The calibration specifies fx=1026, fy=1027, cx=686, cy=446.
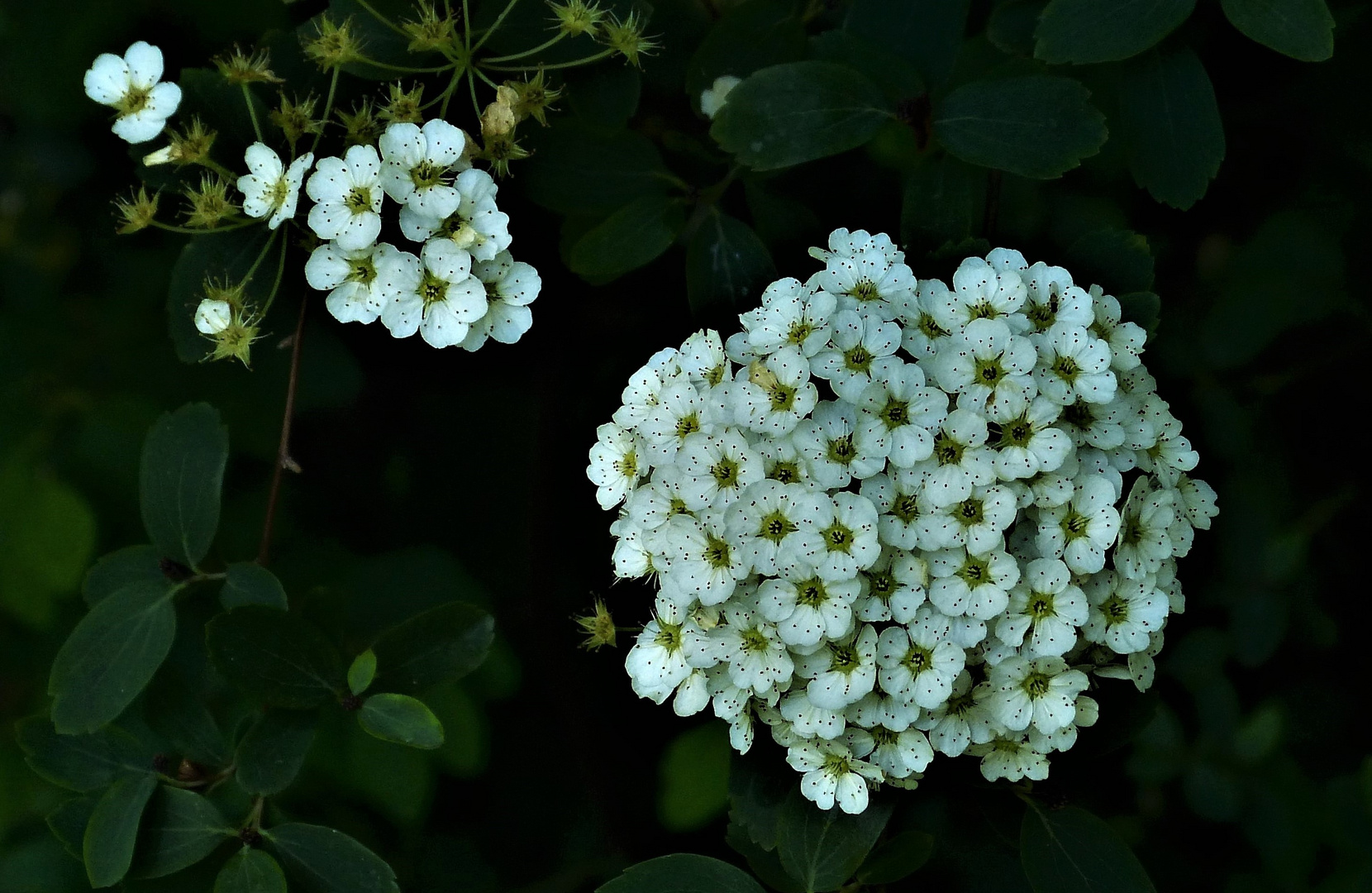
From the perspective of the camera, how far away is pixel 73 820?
1.53 m

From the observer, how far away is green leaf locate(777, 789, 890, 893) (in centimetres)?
132

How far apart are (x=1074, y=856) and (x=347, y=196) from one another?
130 cm

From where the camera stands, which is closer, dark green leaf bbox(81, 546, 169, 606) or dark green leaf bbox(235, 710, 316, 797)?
dark green leaf bbox(235, 710, 316, 797)

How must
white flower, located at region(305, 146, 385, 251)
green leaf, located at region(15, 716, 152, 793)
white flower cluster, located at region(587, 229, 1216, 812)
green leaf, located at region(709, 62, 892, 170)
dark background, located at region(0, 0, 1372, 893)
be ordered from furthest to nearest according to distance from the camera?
dark background, located at region(0, 0, 1372, 893)
green leaf, located at region(15, 716, 152, 793)
green leaf, located at region(709, 62, 892, 170)
white flower, located at region(305, 146, 385, 251)
white flower cluster, located at region(587, 229, 1216, 812)

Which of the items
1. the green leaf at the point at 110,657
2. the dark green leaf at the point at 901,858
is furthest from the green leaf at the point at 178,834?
the dark green leaf at the point at 901,858

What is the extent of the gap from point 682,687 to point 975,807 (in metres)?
0.48

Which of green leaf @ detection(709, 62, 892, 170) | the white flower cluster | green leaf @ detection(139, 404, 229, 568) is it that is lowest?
green leaf @ detection(139, 404, 229, 568)

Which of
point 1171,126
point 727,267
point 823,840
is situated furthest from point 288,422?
point 1171,126

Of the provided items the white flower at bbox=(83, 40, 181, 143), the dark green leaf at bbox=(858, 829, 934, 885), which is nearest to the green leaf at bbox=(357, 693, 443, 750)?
the dark green leaf at bbox=(858, 829, 934, 885)

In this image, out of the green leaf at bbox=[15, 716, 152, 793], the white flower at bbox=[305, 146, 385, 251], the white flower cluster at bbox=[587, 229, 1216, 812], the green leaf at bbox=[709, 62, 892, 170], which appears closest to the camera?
the white flower cluster at bbox=[587, 229, 1216, 812]

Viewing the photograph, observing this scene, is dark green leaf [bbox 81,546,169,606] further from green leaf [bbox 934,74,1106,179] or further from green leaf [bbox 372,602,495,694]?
green leaf [bbox 934,74,1106,179]

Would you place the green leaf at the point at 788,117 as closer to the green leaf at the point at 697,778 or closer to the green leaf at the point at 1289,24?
the green leaf at the point at 1289,24

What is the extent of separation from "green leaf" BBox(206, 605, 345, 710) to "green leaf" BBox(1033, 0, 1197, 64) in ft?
4.26

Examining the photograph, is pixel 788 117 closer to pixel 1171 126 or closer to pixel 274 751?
pixel 1171 126
